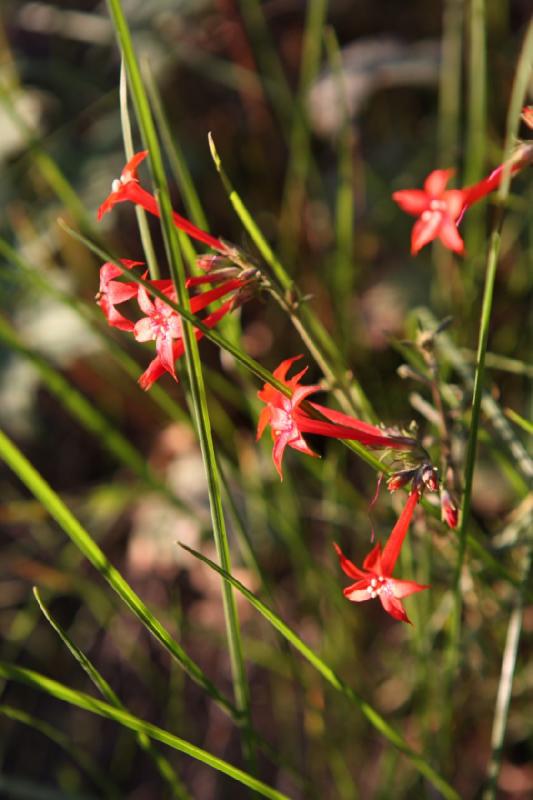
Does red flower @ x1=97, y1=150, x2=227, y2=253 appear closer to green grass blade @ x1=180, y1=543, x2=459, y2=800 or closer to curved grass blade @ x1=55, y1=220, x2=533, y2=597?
curved grass blade @ x1=55, y1=220, x2=533, y2=597

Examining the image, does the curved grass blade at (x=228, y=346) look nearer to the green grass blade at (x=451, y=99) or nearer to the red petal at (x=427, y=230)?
the red petal at (x=427, y=230)

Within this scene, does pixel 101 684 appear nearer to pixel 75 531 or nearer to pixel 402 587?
pixel 75 531

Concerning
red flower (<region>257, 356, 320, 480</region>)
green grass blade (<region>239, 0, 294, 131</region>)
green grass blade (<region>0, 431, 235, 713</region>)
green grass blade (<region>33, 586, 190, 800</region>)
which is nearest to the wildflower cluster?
red flower (<region>257, 356, 320, 480</region>)

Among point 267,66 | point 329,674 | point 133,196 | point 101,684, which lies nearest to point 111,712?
point 101,684

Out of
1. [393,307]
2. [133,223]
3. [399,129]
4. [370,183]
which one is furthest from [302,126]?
[133,223]

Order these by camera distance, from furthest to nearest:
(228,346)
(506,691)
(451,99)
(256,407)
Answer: (451,99)
(256,407)
(506,691)
(228,346)

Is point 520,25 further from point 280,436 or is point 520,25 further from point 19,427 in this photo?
point 280,436
